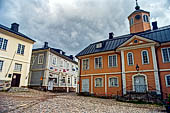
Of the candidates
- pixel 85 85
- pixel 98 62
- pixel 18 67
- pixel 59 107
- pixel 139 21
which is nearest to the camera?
pixel 59 107

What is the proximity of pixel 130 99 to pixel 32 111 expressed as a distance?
9.61 meters

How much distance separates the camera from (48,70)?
21.4 metres

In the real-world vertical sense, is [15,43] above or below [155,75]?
above

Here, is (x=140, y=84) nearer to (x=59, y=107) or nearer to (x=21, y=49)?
(x=59, y=107)

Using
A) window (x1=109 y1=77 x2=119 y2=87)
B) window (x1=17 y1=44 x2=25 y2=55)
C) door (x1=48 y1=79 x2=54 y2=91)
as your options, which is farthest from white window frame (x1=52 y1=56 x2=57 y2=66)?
window (x1=109 y1=77 x2=119 y2=87)

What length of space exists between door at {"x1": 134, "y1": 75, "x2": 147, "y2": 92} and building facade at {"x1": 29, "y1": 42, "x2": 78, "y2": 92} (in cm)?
1389

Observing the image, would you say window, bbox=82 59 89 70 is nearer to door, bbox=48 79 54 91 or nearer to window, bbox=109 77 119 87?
window, bbox=109 77 119 87

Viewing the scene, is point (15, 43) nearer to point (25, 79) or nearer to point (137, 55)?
point (25, 79)

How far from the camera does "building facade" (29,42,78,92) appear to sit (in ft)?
68.9

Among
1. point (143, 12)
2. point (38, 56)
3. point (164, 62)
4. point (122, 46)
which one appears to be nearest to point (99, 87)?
point (122, 46)

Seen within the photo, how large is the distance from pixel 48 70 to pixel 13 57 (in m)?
6.14

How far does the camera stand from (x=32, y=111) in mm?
6625

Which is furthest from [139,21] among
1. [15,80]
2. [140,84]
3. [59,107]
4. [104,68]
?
[15,80]

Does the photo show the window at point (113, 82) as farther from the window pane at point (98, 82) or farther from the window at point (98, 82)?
the window pane at point (98, 82)
